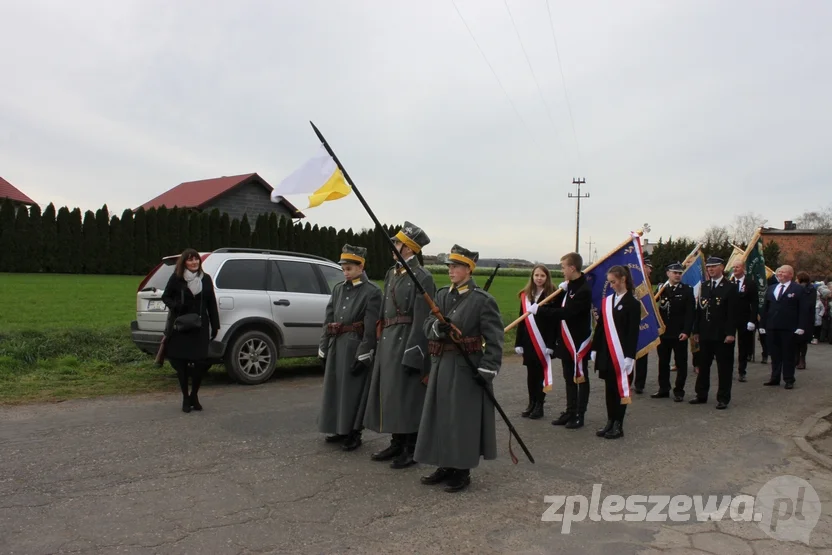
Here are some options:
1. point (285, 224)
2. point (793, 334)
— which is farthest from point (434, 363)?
point (285, 224)

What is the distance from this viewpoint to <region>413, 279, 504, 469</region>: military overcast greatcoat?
504 centimetres

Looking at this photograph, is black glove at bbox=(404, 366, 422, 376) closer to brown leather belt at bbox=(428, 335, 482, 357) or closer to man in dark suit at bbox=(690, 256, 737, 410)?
brown leather belt at bbox=(428, 335, 482, 357)

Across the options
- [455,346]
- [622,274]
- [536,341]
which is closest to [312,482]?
[455,346]

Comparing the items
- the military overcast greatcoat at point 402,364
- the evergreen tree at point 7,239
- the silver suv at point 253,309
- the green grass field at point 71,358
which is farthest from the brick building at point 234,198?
the military overcast greatcoat at point 402,364

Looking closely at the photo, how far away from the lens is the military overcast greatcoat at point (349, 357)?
6031 millimetres

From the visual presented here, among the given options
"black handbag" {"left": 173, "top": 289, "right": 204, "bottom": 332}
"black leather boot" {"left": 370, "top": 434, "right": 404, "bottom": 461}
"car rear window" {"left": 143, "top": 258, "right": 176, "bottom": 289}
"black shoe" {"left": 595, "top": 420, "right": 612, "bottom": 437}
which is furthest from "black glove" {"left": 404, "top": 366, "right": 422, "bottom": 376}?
"car rear window" {"left": 143, "top": 258, "right": 176, "bottom": 289}

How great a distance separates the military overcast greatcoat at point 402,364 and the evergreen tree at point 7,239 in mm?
29160

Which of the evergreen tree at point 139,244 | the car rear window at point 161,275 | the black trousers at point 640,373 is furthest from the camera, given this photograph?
the evergreen tree at point 139,244

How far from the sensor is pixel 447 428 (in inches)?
199

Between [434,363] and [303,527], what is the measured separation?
165cm

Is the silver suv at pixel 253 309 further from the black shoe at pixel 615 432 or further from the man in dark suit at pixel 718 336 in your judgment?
the man in dark suit at pixel 718 336

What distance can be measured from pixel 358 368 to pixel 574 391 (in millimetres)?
2933

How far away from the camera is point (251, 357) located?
9398 mm

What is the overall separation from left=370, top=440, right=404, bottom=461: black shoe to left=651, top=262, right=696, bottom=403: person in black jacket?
5.24m
